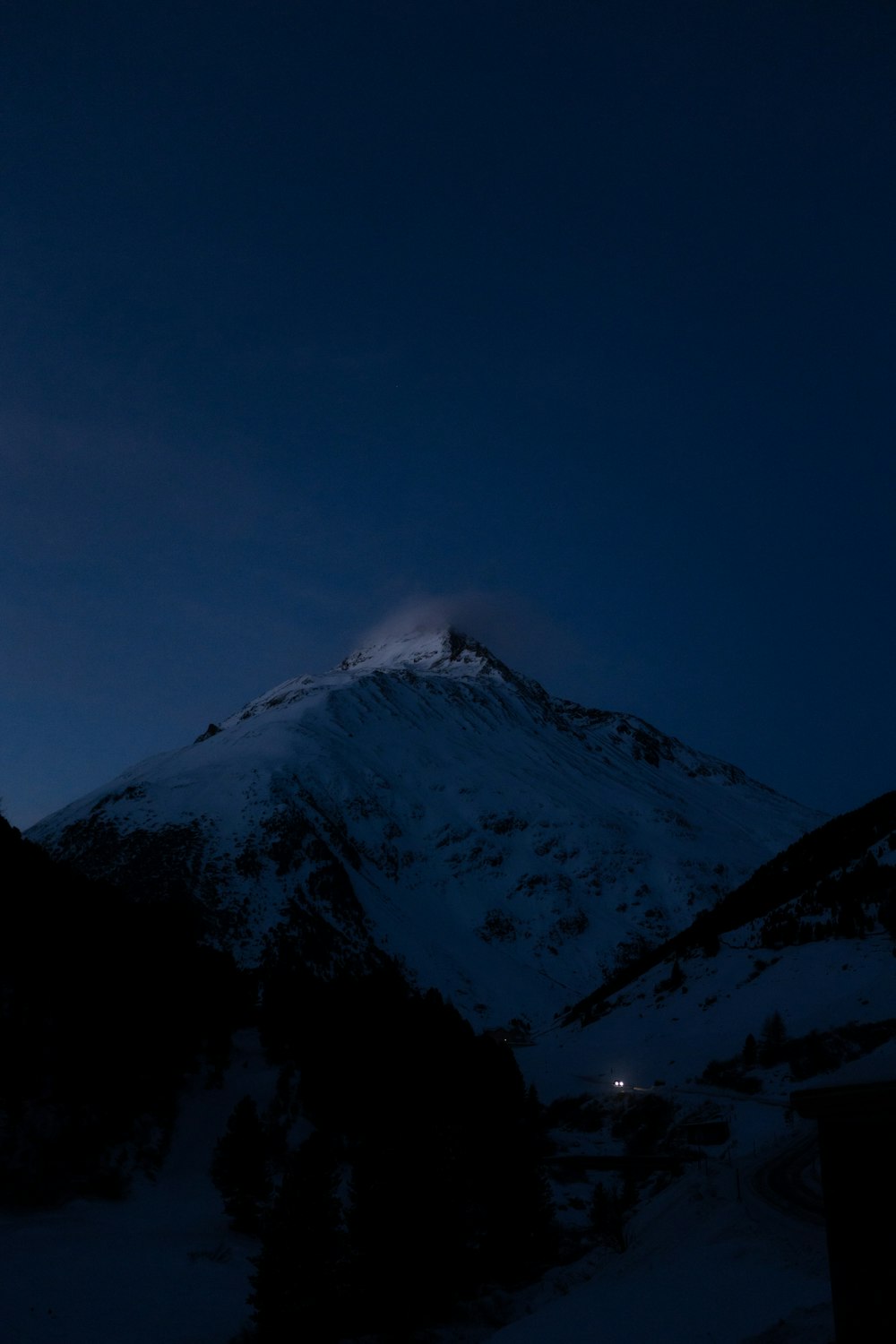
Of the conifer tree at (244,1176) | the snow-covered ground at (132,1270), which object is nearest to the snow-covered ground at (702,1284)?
the snow-covered ground at (132,1270)

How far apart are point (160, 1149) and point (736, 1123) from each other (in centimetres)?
3254

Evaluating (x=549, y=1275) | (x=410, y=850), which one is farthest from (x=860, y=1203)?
(x=410, y=850)

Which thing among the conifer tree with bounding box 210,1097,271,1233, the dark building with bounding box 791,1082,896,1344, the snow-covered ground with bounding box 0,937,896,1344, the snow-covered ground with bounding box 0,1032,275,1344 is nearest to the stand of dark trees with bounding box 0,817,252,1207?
the snow-covered ground with bounding box 0,937,896,1344

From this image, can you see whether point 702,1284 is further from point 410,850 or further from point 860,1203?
point 410,850

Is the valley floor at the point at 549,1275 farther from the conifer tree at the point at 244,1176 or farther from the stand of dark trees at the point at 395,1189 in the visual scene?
the stand of dark trees at the point at 395,1189

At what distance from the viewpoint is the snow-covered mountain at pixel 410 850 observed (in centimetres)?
11988

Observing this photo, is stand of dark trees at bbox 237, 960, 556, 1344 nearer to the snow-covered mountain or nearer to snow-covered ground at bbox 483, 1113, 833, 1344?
snow-covered ground at bbox 483, 1113, 833, 1344

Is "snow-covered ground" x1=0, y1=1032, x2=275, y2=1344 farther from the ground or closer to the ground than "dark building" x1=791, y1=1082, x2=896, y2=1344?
closer to the ground

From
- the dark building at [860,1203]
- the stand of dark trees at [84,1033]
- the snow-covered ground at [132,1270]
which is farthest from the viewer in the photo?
the stand of dark trees at [84,1033]

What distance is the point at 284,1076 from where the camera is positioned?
175ft

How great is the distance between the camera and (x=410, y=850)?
15562 centimetres

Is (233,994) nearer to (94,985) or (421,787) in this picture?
(94,985)

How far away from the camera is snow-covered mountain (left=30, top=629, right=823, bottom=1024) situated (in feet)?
393

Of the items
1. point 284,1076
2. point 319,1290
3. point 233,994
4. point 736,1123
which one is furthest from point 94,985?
point 736,1123
